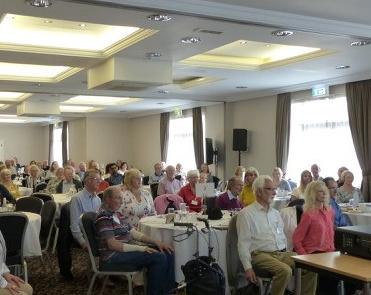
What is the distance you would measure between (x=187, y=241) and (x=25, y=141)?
60.4 feet

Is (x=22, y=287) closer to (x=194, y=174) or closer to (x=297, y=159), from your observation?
(x=194, y=174)

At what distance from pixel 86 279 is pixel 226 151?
723 centimetres

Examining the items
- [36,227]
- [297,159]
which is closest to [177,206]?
[36,227]

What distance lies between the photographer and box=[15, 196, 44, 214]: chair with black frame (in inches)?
227

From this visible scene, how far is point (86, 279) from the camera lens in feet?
18.2

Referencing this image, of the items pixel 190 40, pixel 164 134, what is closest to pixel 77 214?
pixel 190 40

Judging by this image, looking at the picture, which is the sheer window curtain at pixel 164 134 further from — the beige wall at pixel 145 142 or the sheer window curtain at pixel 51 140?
the sheer window curtain at pixel 51 140

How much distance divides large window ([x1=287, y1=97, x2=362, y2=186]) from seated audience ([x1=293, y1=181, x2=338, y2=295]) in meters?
5.14

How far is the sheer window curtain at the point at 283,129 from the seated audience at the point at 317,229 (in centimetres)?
619

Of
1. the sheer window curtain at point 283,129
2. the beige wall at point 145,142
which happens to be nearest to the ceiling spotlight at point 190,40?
the sheer window curtain at point 283,129

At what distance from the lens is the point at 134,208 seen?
206 inches

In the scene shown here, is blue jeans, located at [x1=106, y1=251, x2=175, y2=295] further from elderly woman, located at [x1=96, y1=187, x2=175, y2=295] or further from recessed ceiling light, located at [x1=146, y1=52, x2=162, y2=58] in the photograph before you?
recessed ceiling light, located at [x1=146, y1=52, x2=162, y2=58]

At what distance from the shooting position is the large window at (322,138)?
30.9 ft

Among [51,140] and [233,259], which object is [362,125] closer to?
[233,259]
